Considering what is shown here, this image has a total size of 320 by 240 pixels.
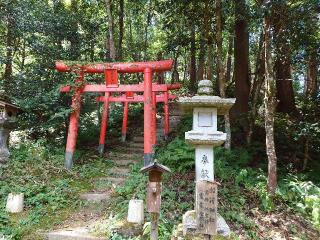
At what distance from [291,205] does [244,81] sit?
624cm

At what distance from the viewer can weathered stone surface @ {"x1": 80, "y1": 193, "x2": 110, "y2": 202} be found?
793 cm

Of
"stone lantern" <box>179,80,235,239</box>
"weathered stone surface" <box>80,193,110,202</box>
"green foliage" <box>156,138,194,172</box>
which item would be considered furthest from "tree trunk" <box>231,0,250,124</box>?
"stone lantern" <box>179,80,235,239</box>

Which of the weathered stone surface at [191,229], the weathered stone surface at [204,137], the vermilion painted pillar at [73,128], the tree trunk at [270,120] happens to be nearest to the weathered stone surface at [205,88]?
the weathered stone surface at [204,137]

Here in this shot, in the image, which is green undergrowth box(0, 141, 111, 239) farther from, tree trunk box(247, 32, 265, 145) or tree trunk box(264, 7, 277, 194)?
tree trunk box(247, 32, 265, 145)

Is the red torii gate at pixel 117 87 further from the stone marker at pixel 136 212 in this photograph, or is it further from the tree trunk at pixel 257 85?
the tree trunk at pixel 257 85

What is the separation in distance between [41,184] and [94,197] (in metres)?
1.28

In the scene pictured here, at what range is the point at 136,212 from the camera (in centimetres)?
629

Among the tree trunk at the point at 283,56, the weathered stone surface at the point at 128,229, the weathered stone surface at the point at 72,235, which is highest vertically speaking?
the tree trunk at the point at 283,56

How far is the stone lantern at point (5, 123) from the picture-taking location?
30.2 ft

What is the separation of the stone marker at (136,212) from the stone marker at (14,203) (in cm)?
243

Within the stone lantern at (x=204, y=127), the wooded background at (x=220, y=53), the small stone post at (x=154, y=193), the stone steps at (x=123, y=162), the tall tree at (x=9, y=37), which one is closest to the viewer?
the small stone post at (x=154, y=193)

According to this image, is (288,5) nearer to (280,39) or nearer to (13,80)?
(280,39)

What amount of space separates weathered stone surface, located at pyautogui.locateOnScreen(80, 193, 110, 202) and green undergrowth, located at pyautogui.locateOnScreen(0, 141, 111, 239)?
0.19m

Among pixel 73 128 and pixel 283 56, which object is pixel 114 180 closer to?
pixel 73 128
